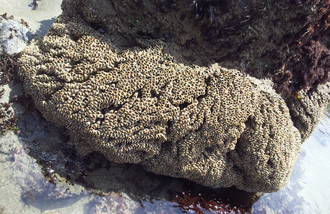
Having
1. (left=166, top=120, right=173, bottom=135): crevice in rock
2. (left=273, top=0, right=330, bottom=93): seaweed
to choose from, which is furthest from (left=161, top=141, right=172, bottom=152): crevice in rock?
(left=273, top=0, right=330, bottom=93): seaweed

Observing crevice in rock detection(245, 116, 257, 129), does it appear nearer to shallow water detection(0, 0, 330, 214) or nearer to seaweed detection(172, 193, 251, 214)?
shallow water detection(0, 0, 330, 214)

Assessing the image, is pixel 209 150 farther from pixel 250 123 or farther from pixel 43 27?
pixel 43 27

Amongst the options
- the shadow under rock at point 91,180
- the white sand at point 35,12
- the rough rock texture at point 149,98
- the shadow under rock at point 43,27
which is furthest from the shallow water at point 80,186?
the white sand at point 35,12

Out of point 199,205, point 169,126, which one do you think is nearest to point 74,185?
point 169,126

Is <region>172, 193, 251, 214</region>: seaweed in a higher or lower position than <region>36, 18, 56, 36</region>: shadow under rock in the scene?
lower

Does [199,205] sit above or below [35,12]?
below

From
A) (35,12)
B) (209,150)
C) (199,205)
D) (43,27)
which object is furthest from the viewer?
(35,12)

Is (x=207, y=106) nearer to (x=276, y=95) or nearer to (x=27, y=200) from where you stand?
(x=276, y=95)

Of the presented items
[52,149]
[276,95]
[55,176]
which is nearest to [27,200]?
[55,176]
